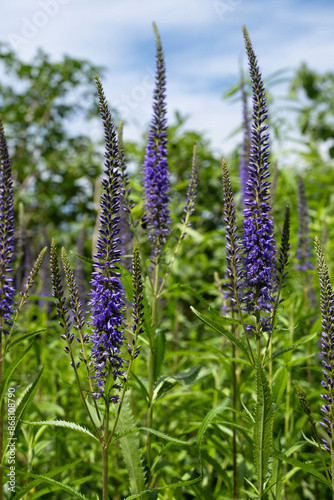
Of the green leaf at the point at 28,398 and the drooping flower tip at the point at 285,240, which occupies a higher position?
the drooping flower tip at the point at 285,240

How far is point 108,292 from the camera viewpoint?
8.88ft

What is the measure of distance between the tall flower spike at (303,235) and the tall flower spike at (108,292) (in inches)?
132

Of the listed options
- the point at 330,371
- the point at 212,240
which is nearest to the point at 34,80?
the point at 212,240

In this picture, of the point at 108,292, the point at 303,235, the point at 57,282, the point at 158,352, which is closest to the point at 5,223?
the point at 57,282

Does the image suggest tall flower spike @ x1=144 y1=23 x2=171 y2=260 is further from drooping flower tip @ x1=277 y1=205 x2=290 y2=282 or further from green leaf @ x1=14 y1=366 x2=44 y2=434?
green leaf @ x1=14 y1=366 x2=44 y2=434

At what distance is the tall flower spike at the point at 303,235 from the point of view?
18.0ft

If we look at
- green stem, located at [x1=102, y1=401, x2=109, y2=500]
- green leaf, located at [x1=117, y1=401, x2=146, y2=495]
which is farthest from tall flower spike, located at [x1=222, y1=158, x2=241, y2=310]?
green leaf, located at [x1=117, y1=401, x2=146, y2=495]

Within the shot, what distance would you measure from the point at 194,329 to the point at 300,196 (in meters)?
3.21

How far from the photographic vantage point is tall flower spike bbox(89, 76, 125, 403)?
2648mm

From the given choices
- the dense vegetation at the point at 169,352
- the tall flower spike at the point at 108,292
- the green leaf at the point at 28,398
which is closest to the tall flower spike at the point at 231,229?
the dense vegetation at the point at 169,352

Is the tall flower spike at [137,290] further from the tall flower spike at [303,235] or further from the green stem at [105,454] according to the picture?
the tall flower spike at [303,235]

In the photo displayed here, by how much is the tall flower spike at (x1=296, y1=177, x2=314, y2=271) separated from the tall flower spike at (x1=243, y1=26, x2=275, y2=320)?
8.67 ft

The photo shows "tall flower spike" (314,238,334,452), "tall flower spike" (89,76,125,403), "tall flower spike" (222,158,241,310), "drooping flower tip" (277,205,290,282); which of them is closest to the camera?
"tall flower spike" (314,238,334,452)

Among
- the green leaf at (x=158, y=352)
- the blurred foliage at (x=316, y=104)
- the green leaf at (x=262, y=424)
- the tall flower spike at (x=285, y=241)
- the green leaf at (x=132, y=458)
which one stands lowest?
the green leaf at (x=132, y=458)
